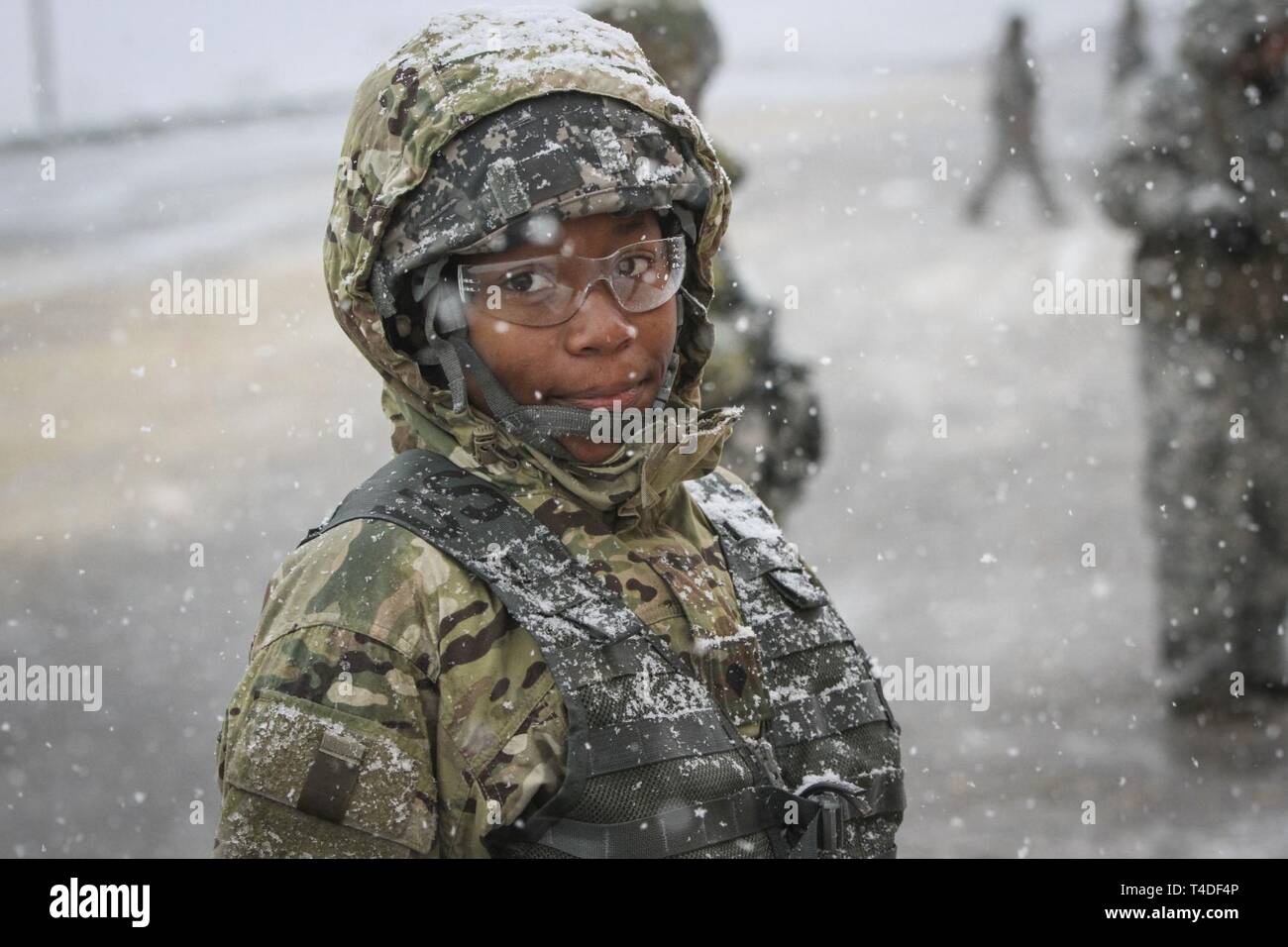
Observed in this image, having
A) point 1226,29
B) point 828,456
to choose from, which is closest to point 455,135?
point 1226,29

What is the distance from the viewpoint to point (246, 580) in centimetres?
880

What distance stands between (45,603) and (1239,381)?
231 inches

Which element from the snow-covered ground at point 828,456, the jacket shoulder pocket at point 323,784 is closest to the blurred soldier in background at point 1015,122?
the snow-covered ground at point 828,456

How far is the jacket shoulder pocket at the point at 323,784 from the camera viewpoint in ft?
6.22

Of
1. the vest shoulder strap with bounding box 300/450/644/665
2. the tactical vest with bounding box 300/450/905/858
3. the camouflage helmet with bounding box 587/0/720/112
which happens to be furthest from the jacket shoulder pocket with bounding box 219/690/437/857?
the camouflage helmet with bounding box 587/0/720/112

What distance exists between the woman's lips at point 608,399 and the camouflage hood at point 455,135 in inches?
2.9

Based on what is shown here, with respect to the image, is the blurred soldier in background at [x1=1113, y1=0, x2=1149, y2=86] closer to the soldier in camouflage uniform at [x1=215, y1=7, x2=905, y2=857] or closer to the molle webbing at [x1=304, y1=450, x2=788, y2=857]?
the soldier in camouflage uniform at [x1=215, y1=7, x2=905, y2=857]

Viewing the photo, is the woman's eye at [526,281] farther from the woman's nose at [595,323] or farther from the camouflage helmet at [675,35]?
the camouflage helmet at [675,35]

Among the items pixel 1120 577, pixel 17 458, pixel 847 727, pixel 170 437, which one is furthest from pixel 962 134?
pixel 847 727

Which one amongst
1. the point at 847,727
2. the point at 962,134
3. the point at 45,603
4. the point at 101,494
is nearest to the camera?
the point at 847,727

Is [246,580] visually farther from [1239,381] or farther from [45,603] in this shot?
[1239,381]

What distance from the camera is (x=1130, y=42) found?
35.7 feet

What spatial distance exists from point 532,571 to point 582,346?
0.33 metres

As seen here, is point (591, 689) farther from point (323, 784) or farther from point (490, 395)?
point (490, 395)
